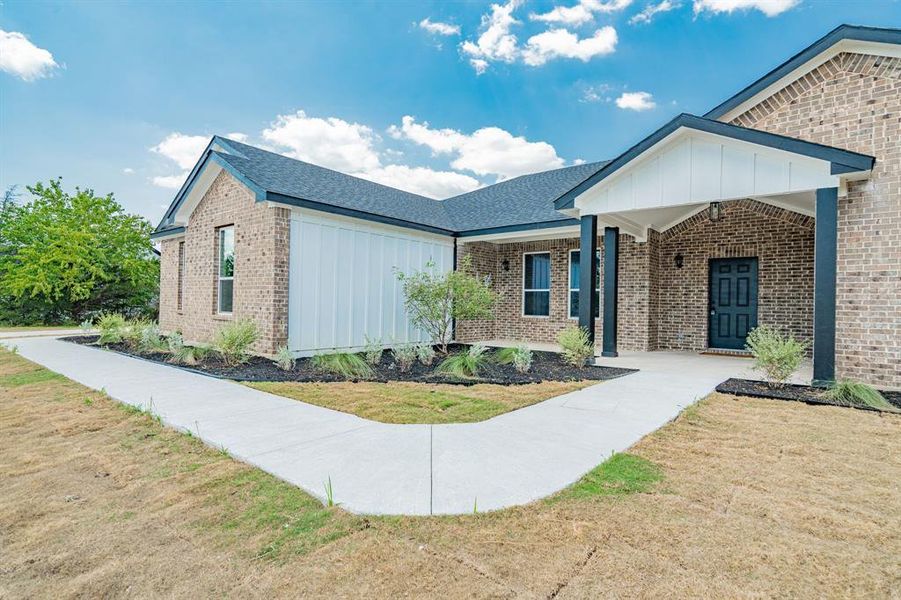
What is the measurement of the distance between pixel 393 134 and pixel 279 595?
62.1 feet

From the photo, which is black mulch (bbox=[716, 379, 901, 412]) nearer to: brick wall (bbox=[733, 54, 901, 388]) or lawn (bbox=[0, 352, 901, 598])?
brick wall (bbox=[733, 54, 901, 388])

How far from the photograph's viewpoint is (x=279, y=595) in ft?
6.46

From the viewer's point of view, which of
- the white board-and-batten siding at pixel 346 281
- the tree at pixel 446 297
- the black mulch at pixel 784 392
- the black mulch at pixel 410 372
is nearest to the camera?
the black mulch at pixel 784 392

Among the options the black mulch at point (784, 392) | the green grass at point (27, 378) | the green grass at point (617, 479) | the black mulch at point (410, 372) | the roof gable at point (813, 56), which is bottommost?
the green grass at point (27, 378)

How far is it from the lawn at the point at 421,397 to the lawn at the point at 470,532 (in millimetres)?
1782

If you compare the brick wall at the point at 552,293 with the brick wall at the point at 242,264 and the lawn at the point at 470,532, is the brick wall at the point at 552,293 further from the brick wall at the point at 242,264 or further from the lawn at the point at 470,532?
the lawn at the point at 470,532

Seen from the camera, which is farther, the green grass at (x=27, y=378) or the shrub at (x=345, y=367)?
the shrub at (x=345, y=367)

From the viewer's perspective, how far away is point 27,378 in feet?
23.8

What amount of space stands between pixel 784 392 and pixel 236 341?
875 cm

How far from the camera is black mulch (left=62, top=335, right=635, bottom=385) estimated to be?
284 inches

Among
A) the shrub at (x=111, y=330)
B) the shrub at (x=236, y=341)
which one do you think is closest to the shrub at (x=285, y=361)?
the shrub at (x=236, y=341)

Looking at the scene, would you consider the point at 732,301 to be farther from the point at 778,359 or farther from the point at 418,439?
the point at 418,439

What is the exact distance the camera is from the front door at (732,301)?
1041 centimetres

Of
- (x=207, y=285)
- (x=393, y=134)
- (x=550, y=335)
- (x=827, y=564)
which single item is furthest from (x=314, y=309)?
(x=393, y=134)
